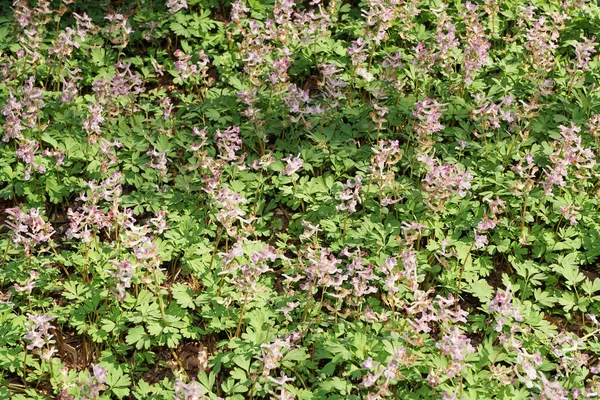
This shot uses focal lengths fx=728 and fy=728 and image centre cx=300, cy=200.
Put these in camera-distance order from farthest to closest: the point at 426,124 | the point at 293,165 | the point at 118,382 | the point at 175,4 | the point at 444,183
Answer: the point at 175,4 < the point at 426,124 < the point at 293,165 < the point at 444,183 < the point at 118,382

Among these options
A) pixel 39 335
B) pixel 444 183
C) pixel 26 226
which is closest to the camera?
pixel 39 335

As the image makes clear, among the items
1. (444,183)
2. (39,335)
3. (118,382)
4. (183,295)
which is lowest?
(118,382)

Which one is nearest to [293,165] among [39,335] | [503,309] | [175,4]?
[503,309]

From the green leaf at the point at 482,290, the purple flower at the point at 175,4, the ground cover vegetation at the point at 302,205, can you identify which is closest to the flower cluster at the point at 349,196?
the ground cover vegetation at the point at 302,205

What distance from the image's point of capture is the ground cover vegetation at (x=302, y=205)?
4285mm

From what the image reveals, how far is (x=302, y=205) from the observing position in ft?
17.5

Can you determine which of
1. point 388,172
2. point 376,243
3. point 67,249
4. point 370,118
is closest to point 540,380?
point 376,243

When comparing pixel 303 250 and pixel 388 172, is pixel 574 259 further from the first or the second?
pixel 303 250

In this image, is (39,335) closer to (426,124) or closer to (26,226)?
(26,226)

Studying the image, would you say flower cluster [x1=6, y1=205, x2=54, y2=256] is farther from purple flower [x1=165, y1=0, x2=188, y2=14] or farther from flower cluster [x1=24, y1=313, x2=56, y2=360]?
purple flower [x1=165, y1=0, x2=188, y2=14]

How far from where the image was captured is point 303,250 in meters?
4.81

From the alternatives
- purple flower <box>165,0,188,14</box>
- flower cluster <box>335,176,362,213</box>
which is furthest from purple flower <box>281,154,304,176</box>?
purple flower <box>165,0,188,14</box>

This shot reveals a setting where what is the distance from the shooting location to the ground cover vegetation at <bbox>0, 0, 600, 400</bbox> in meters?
4.29

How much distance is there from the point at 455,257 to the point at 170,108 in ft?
8.23
